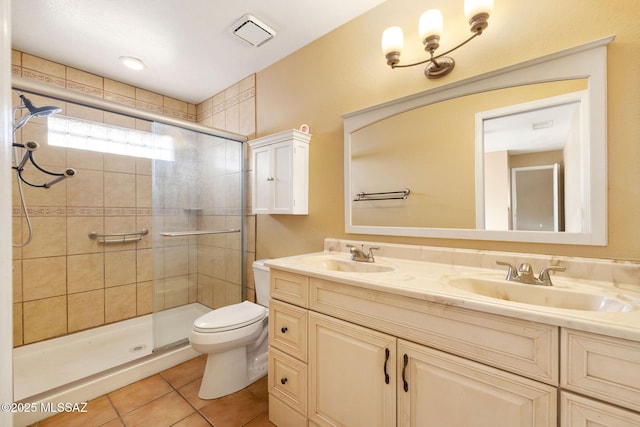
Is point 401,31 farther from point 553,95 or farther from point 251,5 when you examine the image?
point 251,5

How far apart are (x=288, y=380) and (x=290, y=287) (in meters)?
0.47

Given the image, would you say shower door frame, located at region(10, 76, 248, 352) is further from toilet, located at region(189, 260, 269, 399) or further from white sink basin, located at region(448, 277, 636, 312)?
white sink basin, located at region(448, 277, 636, 312)

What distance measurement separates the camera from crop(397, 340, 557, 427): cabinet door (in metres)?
0.71

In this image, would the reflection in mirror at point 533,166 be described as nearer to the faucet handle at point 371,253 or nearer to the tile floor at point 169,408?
the faucet handle at point 371,253

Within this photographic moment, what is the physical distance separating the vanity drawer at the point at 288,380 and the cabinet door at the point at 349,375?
0.16 feet

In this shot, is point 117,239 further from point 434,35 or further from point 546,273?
point 546,273

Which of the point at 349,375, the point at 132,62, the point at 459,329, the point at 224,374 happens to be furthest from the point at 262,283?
the point at 132,62

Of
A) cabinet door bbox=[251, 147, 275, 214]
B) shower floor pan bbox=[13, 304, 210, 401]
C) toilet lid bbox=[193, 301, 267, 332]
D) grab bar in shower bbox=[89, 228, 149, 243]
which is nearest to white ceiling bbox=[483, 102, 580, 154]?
cabinet door bbox=[251, 147, 275, 214]

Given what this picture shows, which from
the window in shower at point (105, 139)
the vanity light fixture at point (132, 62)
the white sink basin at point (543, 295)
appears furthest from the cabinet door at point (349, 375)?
the vanity light fixture at point (132, 62)

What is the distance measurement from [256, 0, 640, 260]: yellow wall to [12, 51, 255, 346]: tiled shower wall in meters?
0.50

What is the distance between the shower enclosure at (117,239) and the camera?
196 centimetres

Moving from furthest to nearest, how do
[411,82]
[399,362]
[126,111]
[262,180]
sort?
1. [262,180]
2. [126,111]
3. [411,82]
4. [399,362]

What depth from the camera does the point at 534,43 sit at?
1123 millimetres

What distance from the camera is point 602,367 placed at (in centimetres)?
64
